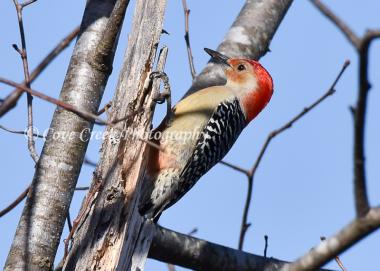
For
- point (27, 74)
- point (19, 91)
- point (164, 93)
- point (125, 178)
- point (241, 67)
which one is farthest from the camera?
point (241, 67)

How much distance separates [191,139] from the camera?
5.99 m

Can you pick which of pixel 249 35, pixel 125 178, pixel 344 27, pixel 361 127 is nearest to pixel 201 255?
pixel 125 178

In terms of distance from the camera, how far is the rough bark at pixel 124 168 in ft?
14.1

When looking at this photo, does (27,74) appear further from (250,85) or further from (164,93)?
(250,85)

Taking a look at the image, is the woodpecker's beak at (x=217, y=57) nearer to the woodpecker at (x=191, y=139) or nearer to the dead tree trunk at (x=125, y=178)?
the woodpecker at (x=191, y=139)

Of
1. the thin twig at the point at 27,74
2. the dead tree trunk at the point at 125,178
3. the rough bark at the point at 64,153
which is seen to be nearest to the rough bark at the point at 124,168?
the dead tree trunk at the point at 125,178

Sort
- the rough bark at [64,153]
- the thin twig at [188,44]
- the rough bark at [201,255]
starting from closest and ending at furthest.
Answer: the rough bark at [64,153], the rough bark at [201,255], the thin twig at [188,44]

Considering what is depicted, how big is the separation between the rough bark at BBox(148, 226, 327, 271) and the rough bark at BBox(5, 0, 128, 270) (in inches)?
28.1

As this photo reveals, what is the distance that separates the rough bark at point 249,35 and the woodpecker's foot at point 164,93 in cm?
49

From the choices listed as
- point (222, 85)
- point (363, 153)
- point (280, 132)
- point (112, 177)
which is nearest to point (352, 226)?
point (363, 153)

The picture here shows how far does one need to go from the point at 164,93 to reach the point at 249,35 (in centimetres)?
118

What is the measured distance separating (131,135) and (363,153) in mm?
2712

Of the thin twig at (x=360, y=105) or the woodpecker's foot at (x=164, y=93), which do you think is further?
the woodpecker's foot at (x=164, y=93)

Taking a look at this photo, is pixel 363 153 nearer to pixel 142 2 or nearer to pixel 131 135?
pixel 131 135
